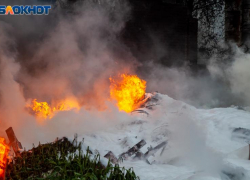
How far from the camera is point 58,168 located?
5047 mm

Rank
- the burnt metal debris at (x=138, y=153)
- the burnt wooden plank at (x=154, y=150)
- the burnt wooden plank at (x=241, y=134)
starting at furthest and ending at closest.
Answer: the burnt wooden plank at (x=241, y=134) → the burnt wooden plank at (x=154, y=150) → the burnt metal debris at (x=138, y=153)

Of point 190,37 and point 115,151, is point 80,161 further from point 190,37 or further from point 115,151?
point 190,37

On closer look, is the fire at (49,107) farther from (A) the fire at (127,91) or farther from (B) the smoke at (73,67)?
(A) the fire at (127,91)

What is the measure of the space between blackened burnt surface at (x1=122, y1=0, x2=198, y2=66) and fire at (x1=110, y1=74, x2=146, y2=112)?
3.24 feet

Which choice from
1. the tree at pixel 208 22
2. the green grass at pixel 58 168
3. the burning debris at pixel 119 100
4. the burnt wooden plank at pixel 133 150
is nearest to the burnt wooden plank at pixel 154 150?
the burnt wooden plank at pixel 133 150

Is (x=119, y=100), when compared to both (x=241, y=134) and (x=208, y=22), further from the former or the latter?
(x=208, y=22)

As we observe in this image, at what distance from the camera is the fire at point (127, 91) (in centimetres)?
924

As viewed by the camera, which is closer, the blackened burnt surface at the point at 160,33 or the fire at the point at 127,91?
the fire at the point at 127,91

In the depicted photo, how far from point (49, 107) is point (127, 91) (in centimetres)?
286

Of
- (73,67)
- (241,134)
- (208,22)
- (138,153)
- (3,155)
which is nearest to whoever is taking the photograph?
(3,155)

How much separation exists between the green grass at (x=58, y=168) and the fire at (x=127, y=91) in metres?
3.70

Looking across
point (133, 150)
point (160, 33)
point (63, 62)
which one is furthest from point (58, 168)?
point (160, 33)

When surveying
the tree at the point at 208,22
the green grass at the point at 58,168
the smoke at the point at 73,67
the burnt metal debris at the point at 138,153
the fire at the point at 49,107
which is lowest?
the green grass at the point at 58,168

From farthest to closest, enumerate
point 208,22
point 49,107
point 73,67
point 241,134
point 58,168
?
point 208,22
point 73,67
point 49,107
point 241,134
point 58,168
